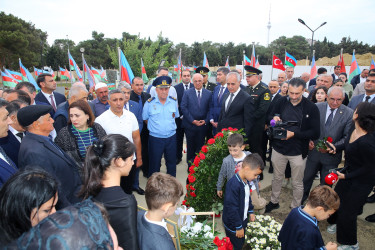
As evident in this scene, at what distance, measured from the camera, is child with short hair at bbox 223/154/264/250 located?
2.60 m

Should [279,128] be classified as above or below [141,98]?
below

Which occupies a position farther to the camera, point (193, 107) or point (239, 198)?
point (193, 107)

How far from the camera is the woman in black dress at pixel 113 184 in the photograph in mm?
1467

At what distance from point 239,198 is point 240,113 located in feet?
6.77

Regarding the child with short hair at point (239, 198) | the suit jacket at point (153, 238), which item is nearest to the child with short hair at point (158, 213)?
the suit jacket at point (153, 238)

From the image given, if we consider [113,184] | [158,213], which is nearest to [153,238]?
[158,213]

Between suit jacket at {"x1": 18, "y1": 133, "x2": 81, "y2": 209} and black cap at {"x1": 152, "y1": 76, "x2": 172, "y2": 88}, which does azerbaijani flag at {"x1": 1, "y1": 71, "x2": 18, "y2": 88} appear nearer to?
black cap at {"x1": 152, "y1": 76, "x2": 172, "y2": 88}

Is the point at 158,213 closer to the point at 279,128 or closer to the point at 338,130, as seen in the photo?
the point at 279,128

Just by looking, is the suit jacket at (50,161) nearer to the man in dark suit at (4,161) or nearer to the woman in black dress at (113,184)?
the man in dark suit at (4,161)

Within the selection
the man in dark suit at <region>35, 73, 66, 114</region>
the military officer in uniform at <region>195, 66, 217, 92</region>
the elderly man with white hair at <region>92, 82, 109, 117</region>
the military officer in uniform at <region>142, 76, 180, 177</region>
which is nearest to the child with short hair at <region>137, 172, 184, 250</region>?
the military officer in uniform at <region>142, 76, 180, 177</region>

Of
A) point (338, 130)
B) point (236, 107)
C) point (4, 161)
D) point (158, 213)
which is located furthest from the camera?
point (236, 107)

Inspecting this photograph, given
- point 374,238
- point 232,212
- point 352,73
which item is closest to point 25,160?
point 232,212

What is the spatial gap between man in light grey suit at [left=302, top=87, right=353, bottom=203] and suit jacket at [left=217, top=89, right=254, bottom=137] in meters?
1.09

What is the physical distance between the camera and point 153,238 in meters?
1.57
